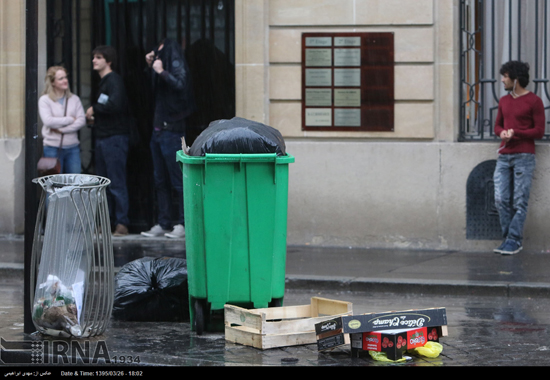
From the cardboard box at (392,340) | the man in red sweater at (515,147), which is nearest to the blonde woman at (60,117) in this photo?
the man in red sweater at (515,147)

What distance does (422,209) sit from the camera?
10.1 m

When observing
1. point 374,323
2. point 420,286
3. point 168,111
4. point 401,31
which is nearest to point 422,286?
point 420,286

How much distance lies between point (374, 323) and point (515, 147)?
4.77 m

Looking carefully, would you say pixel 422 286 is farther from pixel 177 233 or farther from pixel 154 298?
pixel 177 233

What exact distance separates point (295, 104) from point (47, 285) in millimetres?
5210

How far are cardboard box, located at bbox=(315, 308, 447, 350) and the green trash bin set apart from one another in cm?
62

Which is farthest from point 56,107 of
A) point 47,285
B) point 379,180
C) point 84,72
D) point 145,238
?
point 47,285

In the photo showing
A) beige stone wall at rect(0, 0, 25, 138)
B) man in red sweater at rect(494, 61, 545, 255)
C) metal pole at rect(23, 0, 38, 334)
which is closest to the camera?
metal pole at rect(23, 0, 38, 334)

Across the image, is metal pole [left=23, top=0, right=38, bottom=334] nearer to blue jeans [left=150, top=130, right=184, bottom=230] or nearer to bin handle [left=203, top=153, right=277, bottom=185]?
bin handle [left=203, top=153, right=277, bottom=185]

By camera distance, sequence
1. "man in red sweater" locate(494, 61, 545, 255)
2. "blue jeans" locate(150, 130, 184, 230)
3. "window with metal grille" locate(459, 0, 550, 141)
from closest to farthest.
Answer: "man in red sweater" locate(494, 61, 545, 255) < "window with metal grille" locate(459, 0, 550, 141) < "blue jeans" locate(150, 130, 184, 230)

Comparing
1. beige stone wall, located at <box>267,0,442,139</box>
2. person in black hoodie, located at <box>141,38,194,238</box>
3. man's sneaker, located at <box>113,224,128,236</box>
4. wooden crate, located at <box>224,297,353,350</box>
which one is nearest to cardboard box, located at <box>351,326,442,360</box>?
wooden crate, located at <box>224,297,353,350</box>

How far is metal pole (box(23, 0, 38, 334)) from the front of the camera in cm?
571

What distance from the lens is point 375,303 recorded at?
749 centimetres
